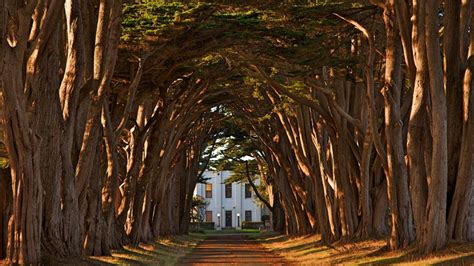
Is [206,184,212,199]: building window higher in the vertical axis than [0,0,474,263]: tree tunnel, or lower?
higher

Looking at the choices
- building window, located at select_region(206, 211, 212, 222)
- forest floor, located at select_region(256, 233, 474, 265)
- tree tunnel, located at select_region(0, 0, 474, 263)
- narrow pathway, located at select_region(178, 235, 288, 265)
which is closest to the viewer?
forest floor, located at select_region(256, 233, 474, 265)

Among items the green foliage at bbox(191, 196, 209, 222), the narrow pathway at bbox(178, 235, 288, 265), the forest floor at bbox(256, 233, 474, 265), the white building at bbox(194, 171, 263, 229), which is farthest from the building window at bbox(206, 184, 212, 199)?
the forest floor at bbox(256, 233, 474, 265)

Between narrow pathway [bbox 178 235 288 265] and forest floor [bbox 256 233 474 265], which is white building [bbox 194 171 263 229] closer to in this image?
narrow pathway [bbox 178 235 288 265]

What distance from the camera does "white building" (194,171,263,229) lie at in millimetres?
104688

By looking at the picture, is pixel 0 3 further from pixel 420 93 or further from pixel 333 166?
pixel 333 166

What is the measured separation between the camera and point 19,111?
45.9 ft

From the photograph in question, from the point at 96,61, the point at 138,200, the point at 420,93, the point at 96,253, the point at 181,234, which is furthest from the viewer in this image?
the point at 181,234

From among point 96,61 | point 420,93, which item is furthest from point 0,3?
point 420,93

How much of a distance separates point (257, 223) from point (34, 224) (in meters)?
84.2

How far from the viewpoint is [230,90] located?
3362 cm

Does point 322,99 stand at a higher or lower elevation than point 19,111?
higher

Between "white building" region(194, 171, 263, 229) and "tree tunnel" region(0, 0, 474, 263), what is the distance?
2822 inches

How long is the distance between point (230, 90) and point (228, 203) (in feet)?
238

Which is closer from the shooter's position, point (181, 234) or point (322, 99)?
point (322, 99)
